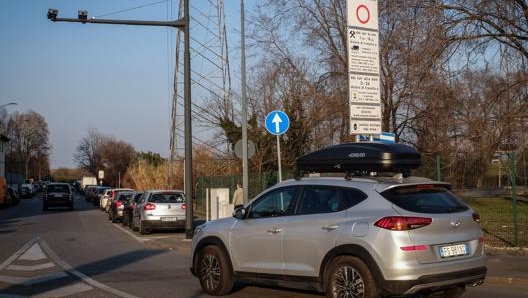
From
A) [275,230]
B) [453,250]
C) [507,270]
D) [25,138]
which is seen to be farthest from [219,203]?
[25,138]

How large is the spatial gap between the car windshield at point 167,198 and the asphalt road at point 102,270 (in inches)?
47.7

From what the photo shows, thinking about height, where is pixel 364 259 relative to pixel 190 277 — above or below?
above

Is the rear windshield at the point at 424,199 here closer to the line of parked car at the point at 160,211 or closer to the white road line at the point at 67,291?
the white road line at the point at 67,291

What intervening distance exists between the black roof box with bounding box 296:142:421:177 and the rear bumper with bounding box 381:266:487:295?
1697 mm

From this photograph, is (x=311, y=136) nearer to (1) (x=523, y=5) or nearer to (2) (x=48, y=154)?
(1) (x=523, y=5)

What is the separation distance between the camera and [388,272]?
7324mm

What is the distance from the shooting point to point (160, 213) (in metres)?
21.9

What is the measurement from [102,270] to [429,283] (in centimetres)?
756

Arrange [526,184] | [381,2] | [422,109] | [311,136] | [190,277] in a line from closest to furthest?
1. [190,277]
2. [526,184]
3. [381,2]
4. [422,109]
5. [311,136]

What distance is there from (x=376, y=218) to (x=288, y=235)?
1.40m

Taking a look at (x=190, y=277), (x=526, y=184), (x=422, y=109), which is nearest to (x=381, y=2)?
(x=422, y=109)

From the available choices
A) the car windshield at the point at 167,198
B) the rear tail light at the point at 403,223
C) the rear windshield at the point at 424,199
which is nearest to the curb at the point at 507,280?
the rear windshield at the point at 424,199

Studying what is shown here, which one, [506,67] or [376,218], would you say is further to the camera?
Answer: [506,67]

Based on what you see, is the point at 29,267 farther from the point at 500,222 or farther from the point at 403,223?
the point at 500,222
